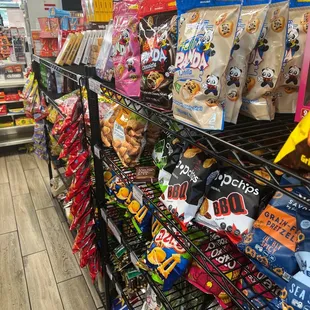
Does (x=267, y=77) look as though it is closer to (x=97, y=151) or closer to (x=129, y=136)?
(x=129, y=136)

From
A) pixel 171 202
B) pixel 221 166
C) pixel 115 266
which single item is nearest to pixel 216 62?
pixel 221 166

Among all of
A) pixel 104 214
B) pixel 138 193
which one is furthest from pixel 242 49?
pixel 104 214

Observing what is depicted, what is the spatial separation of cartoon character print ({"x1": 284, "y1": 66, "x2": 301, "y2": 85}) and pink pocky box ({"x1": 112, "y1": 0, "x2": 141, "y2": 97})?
48 centimetres

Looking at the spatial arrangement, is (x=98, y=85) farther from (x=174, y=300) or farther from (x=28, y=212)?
(x=28, y=212)

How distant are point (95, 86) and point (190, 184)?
2.12 ft

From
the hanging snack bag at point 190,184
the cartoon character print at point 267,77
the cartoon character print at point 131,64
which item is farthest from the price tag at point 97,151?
the cartoon character print at point 267,77

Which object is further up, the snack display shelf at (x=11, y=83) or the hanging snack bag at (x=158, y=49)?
the hanging snack bag at (x=158, y=49)

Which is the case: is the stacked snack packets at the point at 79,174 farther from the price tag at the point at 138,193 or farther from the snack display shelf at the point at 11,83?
the snack display shelf at the point at 11,83

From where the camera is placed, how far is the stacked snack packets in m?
1.60

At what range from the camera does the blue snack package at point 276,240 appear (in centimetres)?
60

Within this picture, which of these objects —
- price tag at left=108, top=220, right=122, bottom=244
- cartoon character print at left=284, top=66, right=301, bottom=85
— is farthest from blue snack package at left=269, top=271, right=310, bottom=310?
price tag at left=108, top=220, right=122, bottom=244

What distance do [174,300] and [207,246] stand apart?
344mm

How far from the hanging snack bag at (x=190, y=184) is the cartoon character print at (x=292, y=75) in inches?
12.2

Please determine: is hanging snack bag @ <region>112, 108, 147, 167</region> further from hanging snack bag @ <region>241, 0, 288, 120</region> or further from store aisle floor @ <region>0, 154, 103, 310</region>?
store aisle floor @ <region>0, 154, 103, 310</region>
